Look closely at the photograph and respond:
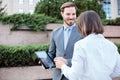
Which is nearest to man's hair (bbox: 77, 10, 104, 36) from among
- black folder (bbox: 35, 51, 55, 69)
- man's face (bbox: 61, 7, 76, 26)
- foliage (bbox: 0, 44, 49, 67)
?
black folder (bbox: 35, 51, 55, 69)

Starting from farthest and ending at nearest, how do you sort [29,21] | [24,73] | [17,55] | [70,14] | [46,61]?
[29,21] < [24,73] < [17,55] < [70,14] < [46,61]

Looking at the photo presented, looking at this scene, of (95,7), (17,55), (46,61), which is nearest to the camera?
(46,61)

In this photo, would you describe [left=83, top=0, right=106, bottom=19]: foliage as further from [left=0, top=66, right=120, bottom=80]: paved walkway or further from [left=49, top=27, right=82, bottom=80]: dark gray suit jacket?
[left=49, top=27, right=82, bottom=80]: dark gray suit jacket

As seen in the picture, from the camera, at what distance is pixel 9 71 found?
676 centimetres

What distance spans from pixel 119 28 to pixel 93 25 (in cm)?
533

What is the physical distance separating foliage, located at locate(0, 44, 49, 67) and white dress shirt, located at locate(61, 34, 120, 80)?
3.76 m

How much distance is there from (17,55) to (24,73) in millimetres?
368

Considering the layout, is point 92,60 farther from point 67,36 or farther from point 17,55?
point 17,55

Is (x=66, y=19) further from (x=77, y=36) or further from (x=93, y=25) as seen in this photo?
(x=93, y=25)

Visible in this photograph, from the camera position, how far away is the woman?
113 inches

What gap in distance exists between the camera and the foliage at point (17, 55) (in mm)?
6629

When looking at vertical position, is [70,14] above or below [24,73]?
above

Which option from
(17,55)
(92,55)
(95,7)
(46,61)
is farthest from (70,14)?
(95,7)

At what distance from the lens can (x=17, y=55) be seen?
22.0ft
